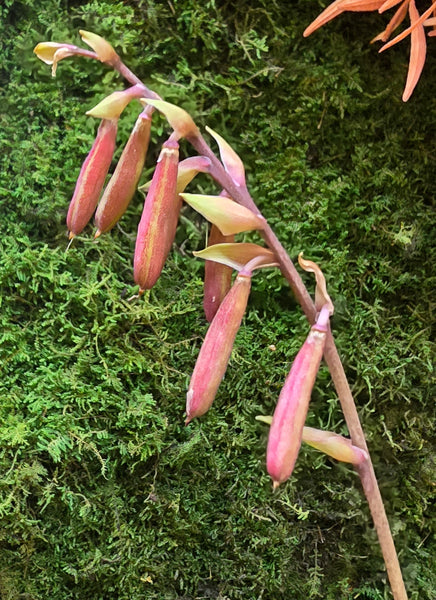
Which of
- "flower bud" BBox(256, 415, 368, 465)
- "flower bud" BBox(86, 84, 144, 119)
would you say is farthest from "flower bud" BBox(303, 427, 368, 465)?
"flower bud" BBox(86, 84, 144, 119)

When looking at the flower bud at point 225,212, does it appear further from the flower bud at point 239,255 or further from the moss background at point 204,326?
the moss background at point 204,326

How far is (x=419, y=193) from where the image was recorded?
886 millimetres

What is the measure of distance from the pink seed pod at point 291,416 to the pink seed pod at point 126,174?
22 cm

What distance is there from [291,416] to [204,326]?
37 cm

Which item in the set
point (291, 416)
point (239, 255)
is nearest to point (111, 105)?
point (239, 255)

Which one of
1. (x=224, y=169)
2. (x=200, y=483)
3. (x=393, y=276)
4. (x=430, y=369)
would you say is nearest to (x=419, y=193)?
(x=393, y=276)

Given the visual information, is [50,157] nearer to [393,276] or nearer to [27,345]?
[27,345]

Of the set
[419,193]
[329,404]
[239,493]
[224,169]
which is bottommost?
[239,493]

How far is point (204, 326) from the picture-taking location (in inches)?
33.6

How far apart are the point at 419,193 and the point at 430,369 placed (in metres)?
0.26

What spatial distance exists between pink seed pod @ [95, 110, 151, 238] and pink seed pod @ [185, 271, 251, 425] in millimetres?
140

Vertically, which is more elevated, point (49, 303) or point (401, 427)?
point (49, 303)

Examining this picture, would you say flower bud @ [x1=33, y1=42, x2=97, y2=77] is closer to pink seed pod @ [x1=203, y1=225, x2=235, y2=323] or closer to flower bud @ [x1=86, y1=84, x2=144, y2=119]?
flower bud @ [x1=86, y1=84, x2=144, y2=119]

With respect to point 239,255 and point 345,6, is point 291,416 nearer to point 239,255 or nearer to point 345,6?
point 239,255
